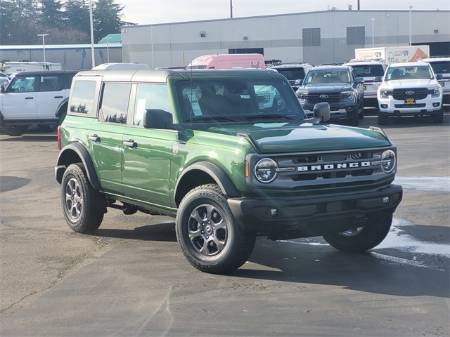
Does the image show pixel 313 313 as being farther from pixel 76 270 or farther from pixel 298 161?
pixel 76 270

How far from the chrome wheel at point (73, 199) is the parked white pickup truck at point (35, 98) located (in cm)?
1273

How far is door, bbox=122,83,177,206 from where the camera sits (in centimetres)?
700

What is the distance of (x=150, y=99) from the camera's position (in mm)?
7477

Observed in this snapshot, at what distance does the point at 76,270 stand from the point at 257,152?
2.18 metres

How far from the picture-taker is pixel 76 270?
675 cm

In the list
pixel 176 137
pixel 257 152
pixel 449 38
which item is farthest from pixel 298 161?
pixel 449 38

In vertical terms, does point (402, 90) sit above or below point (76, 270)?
above

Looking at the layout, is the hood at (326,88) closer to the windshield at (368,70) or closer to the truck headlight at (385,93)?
the truck headlight at (385,93)

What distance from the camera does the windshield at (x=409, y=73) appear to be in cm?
2216

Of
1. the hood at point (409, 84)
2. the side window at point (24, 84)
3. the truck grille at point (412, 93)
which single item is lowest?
the truck grille at point (412, 93)

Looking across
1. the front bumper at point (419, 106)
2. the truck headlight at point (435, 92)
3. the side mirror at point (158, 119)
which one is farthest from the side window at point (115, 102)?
the truck headlight at point (435, 92)

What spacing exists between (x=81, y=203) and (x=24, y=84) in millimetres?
13913

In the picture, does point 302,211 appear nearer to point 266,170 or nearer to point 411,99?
point 266,170

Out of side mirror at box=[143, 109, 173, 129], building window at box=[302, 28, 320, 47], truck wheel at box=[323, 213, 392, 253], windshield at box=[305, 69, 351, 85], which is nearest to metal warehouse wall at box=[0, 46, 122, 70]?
building window at box=[302, 28, 320, 47]
